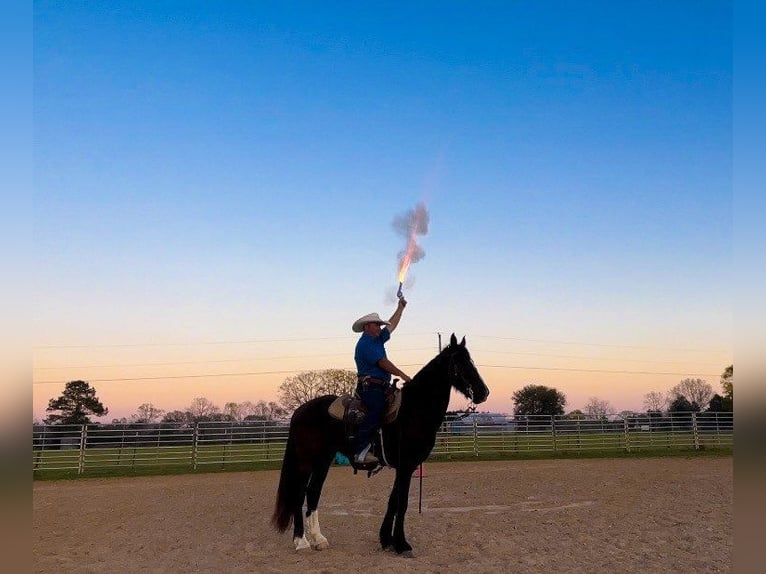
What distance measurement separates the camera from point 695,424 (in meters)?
22.4

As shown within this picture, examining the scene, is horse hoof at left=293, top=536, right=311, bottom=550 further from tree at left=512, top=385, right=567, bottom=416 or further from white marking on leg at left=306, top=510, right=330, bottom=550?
tree at left=512, top=385, right=567, bottom=416

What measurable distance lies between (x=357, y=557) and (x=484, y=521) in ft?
8.11

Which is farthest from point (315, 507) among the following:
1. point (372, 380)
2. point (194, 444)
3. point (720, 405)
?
point (720, 405)

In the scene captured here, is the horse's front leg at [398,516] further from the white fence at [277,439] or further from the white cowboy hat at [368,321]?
the white fence at [277,439]

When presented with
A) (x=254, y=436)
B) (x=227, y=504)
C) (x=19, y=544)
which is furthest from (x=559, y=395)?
(x=19, y=544)

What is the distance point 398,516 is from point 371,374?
155 centimetres

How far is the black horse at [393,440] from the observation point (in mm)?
6324

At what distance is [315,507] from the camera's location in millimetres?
6578

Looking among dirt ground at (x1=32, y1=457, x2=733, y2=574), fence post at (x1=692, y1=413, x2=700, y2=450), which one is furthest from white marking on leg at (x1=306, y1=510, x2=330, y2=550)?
fence post at (x1=692, y1=413, x2=700, y2=450)

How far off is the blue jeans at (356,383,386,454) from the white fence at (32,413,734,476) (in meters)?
13.9

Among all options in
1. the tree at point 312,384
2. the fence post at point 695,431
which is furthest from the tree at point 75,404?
the fence post at point 695,431

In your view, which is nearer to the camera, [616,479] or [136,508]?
[136,508]

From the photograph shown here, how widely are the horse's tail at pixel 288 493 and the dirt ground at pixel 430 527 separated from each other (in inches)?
13.1

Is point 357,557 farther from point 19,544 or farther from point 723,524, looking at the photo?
point 723,524
